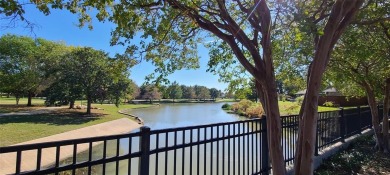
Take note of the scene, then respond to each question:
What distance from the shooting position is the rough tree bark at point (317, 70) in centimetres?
392

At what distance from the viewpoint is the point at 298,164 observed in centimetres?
446

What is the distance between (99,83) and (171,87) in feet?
84.6

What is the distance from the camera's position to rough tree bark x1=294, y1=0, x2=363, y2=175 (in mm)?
3920

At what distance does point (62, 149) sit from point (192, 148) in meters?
9.59

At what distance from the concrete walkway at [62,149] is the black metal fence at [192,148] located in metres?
0.05

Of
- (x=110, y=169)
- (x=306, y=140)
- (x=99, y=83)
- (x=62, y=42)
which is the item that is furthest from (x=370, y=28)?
(x=62, y=42)

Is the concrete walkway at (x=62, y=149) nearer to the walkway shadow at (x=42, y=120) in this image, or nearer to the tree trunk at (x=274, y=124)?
the walkway shadow at (x=42, y=120)

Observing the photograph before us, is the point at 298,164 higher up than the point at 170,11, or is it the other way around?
the point at 170,11

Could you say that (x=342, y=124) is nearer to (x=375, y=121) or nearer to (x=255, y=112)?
(x=375, y=121)

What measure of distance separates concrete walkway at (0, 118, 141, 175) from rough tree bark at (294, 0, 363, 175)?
183 inches

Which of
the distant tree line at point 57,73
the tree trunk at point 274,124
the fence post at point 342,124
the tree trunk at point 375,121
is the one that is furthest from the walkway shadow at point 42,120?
the tree trunk at point 274,124

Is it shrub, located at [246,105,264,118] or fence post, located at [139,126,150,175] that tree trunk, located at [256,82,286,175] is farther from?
shrub, located at [246,105,264,118]

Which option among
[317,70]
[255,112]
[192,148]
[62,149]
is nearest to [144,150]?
[192,148]

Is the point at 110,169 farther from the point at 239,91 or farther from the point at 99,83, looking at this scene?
the point at 99,83
